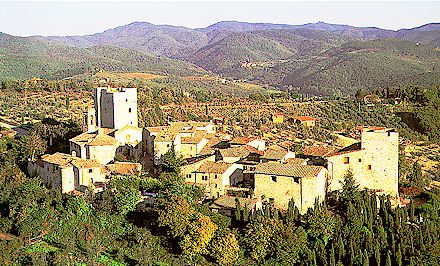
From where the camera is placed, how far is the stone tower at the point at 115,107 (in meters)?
32.4

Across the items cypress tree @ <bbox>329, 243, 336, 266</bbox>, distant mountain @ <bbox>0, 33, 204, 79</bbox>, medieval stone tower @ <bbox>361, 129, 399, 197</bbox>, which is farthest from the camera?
distant mountain @ <bbox>0, 33, 204, 79</bbox>

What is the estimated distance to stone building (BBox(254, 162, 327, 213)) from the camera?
80.6 ft

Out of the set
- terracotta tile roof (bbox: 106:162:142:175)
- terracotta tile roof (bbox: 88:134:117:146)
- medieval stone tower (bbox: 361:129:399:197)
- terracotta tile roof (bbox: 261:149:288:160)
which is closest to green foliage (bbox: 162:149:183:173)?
terracotta tile roof (bbox: 106:162:142:175)

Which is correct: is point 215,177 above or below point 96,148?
below

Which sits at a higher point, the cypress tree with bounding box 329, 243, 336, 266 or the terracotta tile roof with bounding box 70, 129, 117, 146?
the terracotta tile roof with bounding box 70, 129, 117, 146

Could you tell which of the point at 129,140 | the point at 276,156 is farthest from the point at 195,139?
the point at 276,156

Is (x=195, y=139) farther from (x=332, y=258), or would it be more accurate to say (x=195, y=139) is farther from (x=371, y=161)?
(x=332, y=258)

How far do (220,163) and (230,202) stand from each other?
2896 mm

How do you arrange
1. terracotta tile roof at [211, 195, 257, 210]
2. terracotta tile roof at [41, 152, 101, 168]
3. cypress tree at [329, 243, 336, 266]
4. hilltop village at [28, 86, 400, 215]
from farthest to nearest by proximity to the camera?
terracotta tile roof at [41, 152, 101, 168] → hilltop village at [28, 86, 400, 215] → terracotta tile roof at [211, 195, 257, 210] → cypress tree at [329, 243, 336, 266]

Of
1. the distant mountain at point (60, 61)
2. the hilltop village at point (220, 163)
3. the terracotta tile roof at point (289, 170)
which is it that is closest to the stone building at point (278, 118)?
the hilltop village at point (220, 163)

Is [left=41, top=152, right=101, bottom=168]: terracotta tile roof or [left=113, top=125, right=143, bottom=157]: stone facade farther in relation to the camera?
[left=113, top=125, right=143, bottom=157]: stone facade

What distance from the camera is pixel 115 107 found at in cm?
3228

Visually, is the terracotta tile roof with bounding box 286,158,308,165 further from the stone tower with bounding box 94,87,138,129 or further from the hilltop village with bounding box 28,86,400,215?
the stone tower with bounding box 94,87,138,129

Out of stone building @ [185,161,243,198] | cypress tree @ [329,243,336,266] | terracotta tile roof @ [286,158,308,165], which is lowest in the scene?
cypress tree @ [329,243,336,266]
